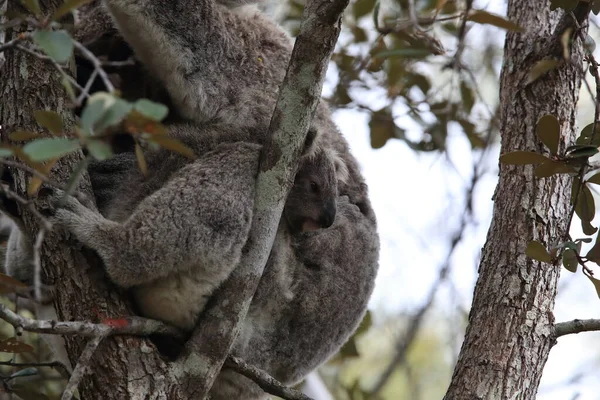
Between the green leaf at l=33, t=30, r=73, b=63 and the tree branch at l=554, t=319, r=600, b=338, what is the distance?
2.20 metres

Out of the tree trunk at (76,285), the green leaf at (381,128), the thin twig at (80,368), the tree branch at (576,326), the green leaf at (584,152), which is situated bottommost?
the thin twig at (80,368)

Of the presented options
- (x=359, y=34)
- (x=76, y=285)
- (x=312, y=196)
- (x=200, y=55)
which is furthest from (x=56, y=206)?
(x=359, y=34)

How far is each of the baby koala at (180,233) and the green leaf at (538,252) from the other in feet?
3.60

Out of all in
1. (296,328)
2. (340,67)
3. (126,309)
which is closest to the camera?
(126,309)

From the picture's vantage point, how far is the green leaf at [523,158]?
279 cm

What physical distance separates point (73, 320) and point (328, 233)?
135 cm

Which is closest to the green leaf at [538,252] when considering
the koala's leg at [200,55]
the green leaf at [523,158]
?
the green leaf at [523,158]

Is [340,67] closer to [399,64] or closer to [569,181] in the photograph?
[399,64]

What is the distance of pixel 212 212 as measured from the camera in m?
3.04

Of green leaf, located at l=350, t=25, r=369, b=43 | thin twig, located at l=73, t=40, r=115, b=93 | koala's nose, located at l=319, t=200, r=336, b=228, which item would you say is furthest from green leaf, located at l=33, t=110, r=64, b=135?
green leaf, located at l=350, t=25, r=369, b=43

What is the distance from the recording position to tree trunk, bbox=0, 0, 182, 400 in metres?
2.72

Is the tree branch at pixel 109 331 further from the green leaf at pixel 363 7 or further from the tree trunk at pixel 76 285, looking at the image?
the green leaf at pixel 363 7

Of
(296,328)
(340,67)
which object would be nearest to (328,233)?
(296,328)

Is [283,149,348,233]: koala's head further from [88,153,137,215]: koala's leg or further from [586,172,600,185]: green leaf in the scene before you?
[586,172,600,185]: green leaf
